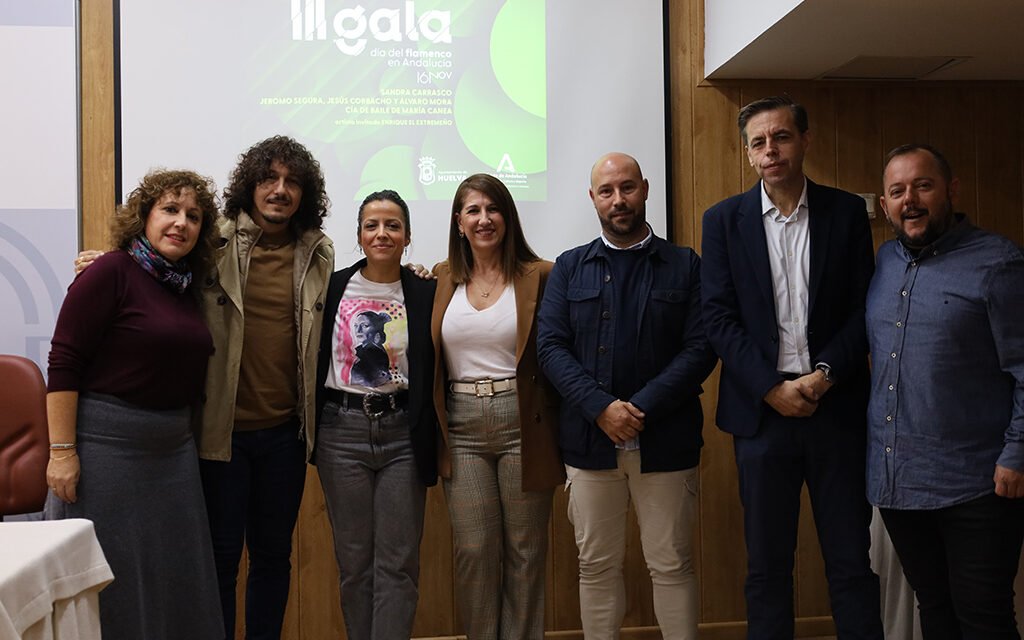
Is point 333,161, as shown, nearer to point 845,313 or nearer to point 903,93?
point 845,313

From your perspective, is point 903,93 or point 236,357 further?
point 903,93

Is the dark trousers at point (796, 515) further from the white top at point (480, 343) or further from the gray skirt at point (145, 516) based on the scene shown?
the gray skirt at point (145, 516)

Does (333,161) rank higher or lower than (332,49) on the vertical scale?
lower

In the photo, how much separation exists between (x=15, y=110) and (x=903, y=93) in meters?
3.52

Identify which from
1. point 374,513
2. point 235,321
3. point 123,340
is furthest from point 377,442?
point 123,340

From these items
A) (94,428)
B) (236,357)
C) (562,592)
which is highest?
(236,357)

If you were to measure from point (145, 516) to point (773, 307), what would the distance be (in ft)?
5.91

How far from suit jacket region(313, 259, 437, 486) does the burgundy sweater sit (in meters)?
0.38

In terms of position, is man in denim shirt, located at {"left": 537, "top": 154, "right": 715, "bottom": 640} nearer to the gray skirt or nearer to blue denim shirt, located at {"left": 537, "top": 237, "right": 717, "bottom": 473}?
blue denim shirt, located at {"left": 537, "top": 237, "right": 717, "bottom": 473}

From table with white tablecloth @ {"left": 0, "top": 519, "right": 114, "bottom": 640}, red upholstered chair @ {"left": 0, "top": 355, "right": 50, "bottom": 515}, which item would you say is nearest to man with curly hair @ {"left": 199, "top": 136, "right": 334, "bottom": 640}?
red upholstered chair @ {"left": 0, "top": 355, "right": 50, "bottom": 515}

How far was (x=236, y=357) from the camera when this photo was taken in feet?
7.93

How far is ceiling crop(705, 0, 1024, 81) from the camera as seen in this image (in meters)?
2.65

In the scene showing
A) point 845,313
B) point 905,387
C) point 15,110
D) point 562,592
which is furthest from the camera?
point 562,592

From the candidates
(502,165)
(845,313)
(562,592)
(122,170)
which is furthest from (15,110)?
(845,313)
